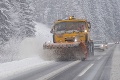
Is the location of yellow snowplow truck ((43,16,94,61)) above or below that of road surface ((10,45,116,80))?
above

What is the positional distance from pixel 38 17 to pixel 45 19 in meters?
3.22

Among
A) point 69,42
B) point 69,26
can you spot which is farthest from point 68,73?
point 69,26

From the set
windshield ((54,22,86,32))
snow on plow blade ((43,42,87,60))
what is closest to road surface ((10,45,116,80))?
snow on plow blade ((43,42,87,60))

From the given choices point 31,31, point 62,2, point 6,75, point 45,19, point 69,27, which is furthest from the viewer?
point 45,19

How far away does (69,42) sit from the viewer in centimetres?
1753

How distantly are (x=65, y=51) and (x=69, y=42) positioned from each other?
35.5 inches

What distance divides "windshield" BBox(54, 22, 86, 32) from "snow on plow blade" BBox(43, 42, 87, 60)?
1.83 metres

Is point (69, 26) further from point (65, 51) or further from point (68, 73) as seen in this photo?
point (68, 73)

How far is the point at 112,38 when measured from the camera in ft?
363

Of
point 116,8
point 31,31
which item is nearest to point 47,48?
point 31,31

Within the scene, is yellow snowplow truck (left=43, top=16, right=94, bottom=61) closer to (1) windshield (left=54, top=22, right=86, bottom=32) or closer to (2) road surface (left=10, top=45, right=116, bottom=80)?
(1) windshield (left=54, top=22, right=86, bottom=32)

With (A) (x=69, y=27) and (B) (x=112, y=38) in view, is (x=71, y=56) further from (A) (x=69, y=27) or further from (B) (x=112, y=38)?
(B) (x=112, y=38)

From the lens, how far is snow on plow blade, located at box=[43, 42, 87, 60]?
1655 centimetres

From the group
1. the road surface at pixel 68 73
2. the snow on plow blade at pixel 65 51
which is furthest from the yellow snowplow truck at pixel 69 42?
the road surface at pixel 68 73
